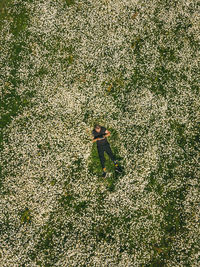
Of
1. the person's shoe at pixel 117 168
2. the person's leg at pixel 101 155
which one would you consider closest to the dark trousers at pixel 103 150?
the person's leg at pixel 101 155

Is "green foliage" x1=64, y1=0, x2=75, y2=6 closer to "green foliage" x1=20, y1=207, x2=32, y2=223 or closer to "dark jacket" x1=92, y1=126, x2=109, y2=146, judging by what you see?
"dark jacket" x1=92, y1=126, x2=109, y2=146

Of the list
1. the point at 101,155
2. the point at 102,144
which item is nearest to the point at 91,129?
the point at 102,144

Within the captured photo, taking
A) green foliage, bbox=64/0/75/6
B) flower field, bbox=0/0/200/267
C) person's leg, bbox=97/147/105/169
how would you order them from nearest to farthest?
flower field, bbox=0/0/200/267, person's leg, bbox=97/147/105/169, green foliage, bbox=64/0/75/6

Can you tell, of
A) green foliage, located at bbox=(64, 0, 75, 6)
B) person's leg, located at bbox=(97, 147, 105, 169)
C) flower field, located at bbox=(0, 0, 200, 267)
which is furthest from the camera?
green foliage, located at bbox=(64, 0, 75, 6)

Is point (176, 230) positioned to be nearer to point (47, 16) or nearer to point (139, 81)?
point (139, 81)

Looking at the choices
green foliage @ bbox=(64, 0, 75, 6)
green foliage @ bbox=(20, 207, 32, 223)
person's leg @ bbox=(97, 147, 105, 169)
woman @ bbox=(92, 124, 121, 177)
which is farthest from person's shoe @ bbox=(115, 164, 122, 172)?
green foliage @ bbox=(64, 0, 75, 6)

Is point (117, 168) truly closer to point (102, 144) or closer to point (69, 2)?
point (102, 144)

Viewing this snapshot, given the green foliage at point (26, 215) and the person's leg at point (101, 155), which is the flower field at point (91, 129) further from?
the person's leg at point (101, 155)

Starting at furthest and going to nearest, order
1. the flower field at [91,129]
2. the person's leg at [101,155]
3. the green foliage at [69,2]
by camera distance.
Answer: the green foliage at [69,2]
the person's leg at [101,155]
the flower field at [91,129]
